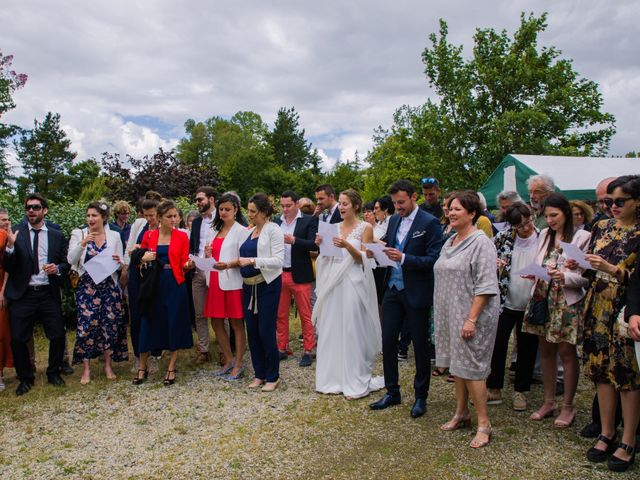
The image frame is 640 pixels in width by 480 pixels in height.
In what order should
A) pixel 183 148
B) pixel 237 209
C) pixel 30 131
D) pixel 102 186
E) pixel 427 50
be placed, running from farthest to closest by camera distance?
pixel 183 148
pixel 30 131
pixel 102 186
pixel 427 50
pixel 237 209

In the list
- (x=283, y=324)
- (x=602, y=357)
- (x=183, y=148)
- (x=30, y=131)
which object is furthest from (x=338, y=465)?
(x=183, y=148)

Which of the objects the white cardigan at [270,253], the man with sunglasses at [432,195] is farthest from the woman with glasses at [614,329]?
the white cardigan at [270,253]

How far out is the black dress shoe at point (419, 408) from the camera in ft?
15.8

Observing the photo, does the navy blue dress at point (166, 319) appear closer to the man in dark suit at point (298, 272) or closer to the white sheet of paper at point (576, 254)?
the man in dark suit at point (298, 272)

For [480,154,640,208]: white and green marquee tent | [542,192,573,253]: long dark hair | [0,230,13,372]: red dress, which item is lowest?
[0,230,13,372]: red dress

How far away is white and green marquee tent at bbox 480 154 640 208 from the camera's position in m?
10.5

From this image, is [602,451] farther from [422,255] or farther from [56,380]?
[56,380]

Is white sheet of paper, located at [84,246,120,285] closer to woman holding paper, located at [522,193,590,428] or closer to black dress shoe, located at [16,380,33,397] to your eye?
black dress shoe, located at [16,380,33,397]

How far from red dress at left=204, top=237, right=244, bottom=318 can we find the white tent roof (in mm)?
7300

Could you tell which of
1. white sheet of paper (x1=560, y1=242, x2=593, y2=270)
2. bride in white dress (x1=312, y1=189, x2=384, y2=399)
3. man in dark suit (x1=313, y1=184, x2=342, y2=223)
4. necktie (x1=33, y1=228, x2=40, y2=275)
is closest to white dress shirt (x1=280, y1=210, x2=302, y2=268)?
man in dark suit (x1=313, y1=184, x2=342, y2=223)

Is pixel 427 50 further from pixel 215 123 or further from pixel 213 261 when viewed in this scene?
pixel 215 123

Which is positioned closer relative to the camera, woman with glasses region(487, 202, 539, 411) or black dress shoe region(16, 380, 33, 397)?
woman with glasses region(487, 202, 539, 411)

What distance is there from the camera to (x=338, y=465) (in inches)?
156

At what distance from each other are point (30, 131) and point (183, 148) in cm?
2870
